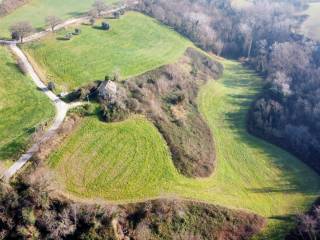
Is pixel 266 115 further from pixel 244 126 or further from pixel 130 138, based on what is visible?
pixel 130 138

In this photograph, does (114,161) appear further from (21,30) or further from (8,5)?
(8,5)

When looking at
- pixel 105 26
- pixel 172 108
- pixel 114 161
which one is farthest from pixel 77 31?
pixel 114 161

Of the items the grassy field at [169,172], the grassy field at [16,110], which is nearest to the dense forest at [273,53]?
the grassy field at [169,172]

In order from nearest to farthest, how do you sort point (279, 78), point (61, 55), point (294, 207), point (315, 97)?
point (294, 207) → point (61, 55) → point (315, 97) → point (279, 78)

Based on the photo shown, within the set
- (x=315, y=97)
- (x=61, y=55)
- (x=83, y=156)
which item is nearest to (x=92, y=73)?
(x=61, y=55)

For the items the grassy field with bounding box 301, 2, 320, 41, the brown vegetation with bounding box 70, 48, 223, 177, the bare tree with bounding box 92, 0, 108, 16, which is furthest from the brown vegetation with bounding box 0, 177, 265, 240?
the grassy field with bounding box 301, 2, 320, 41

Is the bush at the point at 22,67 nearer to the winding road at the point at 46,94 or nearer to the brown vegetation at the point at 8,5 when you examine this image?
the winding road at the point at 46,94

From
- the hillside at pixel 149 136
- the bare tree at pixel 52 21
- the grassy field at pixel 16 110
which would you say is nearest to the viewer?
the hillside at pixel 149 136
